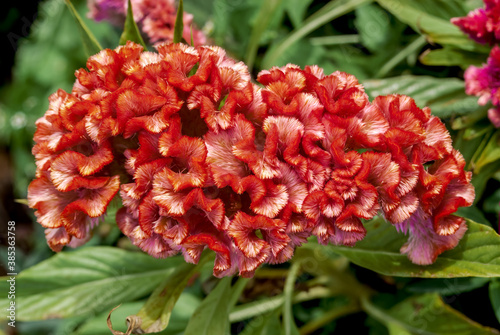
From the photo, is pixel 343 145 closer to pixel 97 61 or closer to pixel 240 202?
pixel 240 202

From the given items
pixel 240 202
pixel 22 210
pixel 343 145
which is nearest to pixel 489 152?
pixel 343 145

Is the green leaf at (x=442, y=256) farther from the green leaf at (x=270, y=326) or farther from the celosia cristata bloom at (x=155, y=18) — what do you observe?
the celosia cristata bloom at (x=155, y=18)

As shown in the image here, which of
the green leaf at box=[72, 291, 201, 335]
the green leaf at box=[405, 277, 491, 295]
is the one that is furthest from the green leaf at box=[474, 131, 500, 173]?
the green leaf at box=[72, 291, 201, 335]

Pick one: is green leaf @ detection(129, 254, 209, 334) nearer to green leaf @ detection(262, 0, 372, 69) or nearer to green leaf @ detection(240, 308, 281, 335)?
green leaf @ detection(240, 308, 281, 335)

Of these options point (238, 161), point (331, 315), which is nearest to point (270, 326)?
point (331, 315)

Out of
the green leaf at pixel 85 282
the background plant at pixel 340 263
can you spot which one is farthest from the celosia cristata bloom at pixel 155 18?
the green leaf at pixel 85 282

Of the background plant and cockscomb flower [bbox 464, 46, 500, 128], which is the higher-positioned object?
cockscomb flower [bbox 464, 46, 500, 128]

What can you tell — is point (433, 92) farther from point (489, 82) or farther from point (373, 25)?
point (373, 25)
